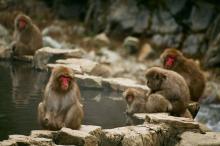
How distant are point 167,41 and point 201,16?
54.7 inches

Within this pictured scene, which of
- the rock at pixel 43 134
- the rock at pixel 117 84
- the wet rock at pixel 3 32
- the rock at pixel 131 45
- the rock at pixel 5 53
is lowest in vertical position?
the rock at pixel 43 134

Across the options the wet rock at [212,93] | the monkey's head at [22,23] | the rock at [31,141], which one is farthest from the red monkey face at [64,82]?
the wet rock at [212,93]

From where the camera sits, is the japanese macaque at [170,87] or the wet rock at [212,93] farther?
the wet rock at [212,93]

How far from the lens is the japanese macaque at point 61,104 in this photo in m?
8.98

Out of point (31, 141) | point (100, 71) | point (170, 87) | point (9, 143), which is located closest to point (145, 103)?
point (170, 87)

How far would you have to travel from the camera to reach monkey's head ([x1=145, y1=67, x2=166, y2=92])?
10.8 meters

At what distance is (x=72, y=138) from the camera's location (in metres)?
8.38

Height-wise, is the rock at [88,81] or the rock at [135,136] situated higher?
the rock at [88,81]

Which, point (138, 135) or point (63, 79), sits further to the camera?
point (138, 135)

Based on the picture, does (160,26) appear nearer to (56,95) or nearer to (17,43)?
(17,43)

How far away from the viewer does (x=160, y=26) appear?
2219 cm

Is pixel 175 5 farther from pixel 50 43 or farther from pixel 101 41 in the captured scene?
pixel 50 43

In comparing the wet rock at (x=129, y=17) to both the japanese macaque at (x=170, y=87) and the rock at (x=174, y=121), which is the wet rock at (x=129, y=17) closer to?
the japanese macaque at (x=170, y=87)

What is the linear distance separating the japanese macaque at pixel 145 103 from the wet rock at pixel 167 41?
34.4 ft
